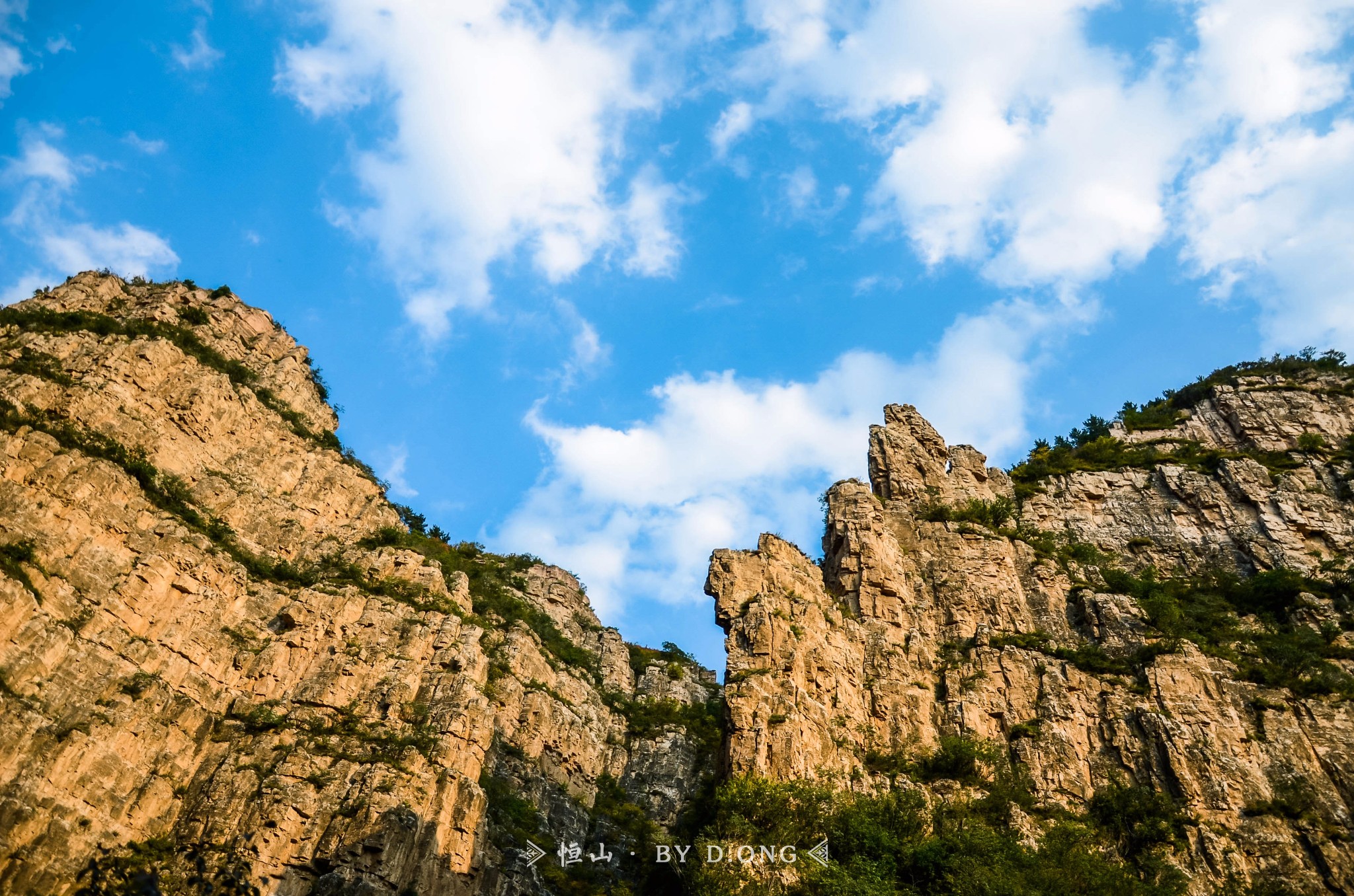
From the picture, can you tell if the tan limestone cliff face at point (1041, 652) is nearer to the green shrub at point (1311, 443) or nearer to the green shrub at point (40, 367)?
the green shrub at point (1311, 443)

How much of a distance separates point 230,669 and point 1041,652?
3780 centimetres

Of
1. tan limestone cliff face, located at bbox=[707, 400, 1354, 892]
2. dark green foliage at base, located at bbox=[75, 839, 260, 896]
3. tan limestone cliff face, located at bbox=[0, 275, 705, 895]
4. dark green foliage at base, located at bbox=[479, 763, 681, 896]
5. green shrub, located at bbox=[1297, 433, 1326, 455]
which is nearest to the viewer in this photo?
dark green foliage at base, located at bbox=[75, 839, 260, 896]

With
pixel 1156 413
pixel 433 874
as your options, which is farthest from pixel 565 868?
pixel 1156 413

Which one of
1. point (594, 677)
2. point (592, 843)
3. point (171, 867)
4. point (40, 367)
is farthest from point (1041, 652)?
point (40, 367)

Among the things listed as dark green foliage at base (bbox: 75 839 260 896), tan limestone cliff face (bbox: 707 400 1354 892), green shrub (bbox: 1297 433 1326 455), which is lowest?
dark green foliage at base (bbox: 75 839 260 896)

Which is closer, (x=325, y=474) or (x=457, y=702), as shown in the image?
(x=457, y=702)

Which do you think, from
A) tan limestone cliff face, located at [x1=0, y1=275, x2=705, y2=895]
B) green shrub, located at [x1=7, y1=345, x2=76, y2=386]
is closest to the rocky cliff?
tan limestone cliff face, located at [x1=0, y1=275, x2=705, y2=895]

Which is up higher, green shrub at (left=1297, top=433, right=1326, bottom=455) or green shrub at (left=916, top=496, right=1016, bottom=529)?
green shrub at (left=1297, top=433, right=1326, bottom=455)

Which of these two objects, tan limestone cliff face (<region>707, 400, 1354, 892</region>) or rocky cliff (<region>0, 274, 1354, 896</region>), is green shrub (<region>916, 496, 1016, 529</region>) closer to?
rocky cliff (<region>0, 274, 1354, 896</region>)

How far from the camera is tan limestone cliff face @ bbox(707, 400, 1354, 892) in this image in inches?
1593

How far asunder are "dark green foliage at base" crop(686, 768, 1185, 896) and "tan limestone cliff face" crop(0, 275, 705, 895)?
1081 cm

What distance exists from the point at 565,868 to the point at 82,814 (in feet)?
61.5

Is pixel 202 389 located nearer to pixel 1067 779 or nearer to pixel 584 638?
pixel 584 638

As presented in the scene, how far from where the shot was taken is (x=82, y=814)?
30938 millimetres
